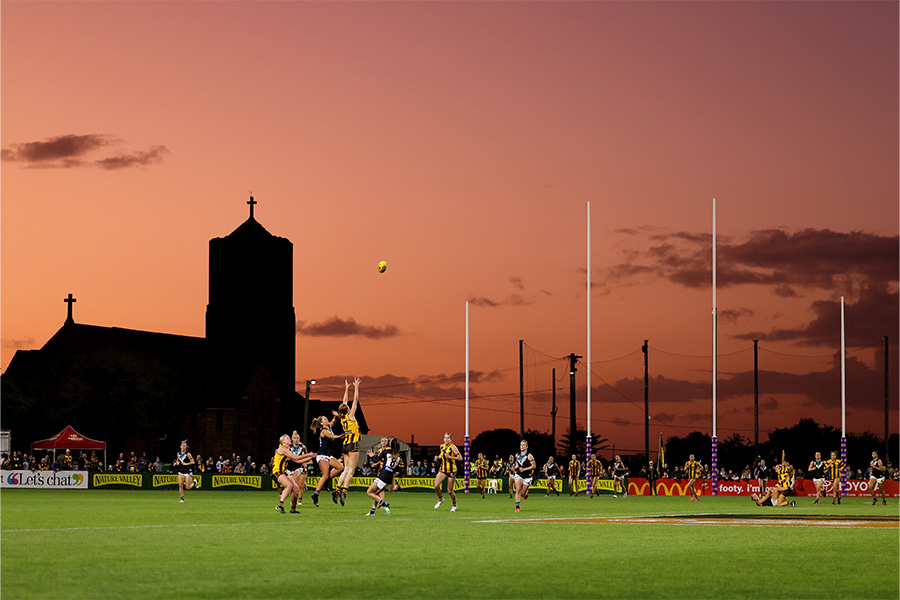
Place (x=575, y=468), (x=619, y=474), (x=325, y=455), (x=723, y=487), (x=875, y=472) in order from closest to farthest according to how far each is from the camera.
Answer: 1. (x=325, y=455)
2. (x=875, y=472)
3. (x=619, y=474)
4. (x=575, y=468)
5. (x=723, y=487)

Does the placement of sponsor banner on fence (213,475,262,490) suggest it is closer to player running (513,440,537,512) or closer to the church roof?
player running (513,440,537,512)

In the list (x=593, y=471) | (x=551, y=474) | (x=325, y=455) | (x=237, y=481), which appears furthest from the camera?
(x=237, y=481)

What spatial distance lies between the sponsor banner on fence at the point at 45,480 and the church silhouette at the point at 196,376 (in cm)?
2719

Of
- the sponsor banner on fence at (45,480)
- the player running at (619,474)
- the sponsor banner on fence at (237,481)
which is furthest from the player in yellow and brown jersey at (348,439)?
the sponsor banner on fence at (45,480)

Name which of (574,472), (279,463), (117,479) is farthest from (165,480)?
(279,463)

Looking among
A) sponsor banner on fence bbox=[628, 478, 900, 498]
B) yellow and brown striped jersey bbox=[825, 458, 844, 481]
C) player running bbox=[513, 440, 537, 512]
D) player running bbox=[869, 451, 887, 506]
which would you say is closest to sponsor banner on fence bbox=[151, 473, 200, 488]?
sponsor banner on fence bbox=[628, 478, 900, 498]

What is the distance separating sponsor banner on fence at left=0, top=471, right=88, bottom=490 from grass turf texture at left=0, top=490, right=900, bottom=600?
39805 millimetres

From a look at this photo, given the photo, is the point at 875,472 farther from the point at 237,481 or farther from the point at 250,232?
the point at 250,232

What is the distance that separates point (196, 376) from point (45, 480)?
182 feet

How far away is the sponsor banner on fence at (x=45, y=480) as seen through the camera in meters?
63.6

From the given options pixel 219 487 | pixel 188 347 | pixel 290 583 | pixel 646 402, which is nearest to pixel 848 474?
pixel 646 402

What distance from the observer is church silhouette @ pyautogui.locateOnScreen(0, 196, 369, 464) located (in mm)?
98375

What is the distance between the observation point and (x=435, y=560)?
16.4 meters

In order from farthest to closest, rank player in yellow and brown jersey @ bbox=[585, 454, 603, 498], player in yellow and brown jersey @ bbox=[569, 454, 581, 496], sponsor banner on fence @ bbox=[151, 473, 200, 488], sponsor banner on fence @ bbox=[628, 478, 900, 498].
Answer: sponsor banner on fence @ bbox=[151, 473, 200, 488]
sponsor banner on fence @ bbox=[628, 478, 900, 498]
player in yellow and brown jersey @ bbox=[569, 454, 581, 496]
player in yellow and brown jersey @ bbox=[585, 454, 603, 498]
